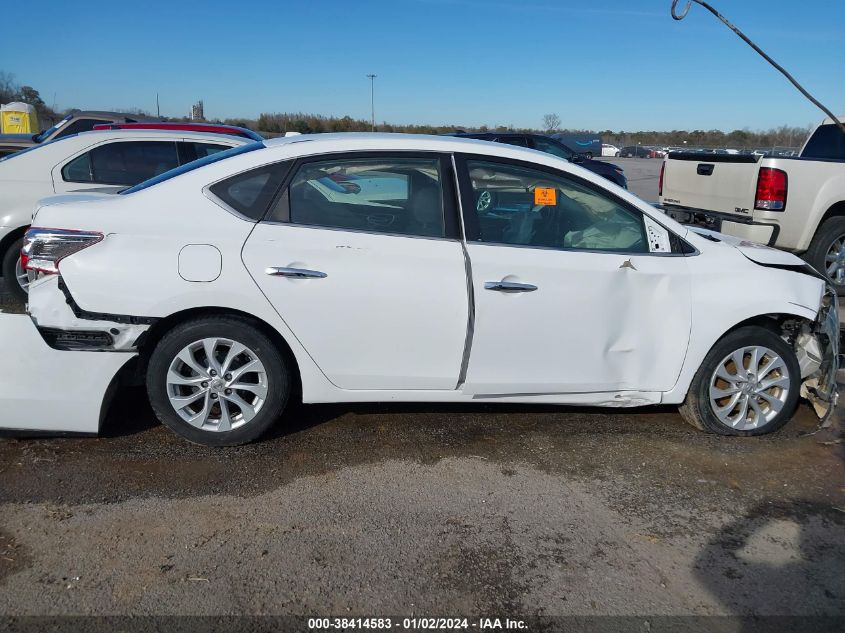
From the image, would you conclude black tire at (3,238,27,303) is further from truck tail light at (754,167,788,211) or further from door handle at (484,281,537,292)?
truck tail light at (754,167,788,211)

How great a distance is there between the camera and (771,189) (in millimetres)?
7234

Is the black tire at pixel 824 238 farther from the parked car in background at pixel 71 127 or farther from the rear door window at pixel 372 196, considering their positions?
the parked car in background at pixel 71 127

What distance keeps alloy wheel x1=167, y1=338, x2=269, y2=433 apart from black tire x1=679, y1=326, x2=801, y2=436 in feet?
8.21

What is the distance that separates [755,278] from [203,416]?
324 centimetres

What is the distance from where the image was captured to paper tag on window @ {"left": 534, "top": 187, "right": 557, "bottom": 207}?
13.3 ft

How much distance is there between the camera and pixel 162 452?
3.84 meters

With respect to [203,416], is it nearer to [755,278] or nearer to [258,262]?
[258,262]

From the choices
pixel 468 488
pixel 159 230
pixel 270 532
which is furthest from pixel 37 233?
pixel 468 488

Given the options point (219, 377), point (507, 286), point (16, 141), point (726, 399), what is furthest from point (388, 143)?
point (16, 141)

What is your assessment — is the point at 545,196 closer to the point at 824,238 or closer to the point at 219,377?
the point at 219,377

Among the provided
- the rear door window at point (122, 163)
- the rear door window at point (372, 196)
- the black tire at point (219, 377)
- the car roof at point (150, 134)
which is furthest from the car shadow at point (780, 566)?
the car roof at point (150, 134)

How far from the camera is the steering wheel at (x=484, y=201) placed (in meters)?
3.90

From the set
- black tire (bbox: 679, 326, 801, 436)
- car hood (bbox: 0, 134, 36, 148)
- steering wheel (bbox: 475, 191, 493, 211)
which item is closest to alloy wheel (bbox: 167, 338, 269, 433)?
steering wheel (bbox: 475, 191, 493, 211)

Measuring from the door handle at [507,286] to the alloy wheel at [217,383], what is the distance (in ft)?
4.22
